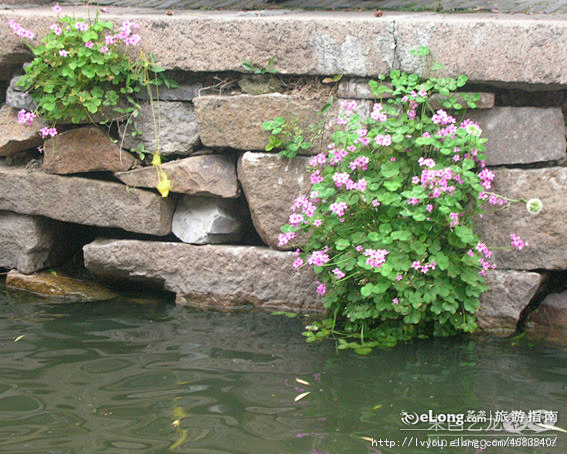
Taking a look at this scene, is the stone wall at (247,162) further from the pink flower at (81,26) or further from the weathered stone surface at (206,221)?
the pink flower at (81,26)

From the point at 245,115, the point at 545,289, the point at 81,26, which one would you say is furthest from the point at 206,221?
the point at 545,289

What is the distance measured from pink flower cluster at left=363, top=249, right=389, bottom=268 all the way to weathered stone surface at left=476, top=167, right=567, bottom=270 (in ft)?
2.31

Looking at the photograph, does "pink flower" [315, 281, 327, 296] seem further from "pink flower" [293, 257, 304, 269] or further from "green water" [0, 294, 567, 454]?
"green water" [0, 294, 567, 454]

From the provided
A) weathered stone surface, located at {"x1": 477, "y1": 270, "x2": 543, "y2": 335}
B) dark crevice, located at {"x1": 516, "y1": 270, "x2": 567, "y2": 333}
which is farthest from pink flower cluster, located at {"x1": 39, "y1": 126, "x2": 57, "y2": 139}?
dark crevice, located at {"x1": 516, "y1": 270, "x2": 567, "y2": 333}

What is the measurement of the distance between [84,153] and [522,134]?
2570mm

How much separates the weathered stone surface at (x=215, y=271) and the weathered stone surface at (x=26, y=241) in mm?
414

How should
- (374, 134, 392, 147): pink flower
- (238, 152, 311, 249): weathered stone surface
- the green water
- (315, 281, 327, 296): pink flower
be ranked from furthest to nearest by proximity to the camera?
(238, 152, 311, 249): weathered stone surface, (315, 281, 327, 296): pink flower, (374, 134, 392, 147): pink flower, the green water

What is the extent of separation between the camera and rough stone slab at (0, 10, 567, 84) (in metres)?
3.39

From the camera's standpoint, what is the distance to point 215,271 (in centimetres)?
405

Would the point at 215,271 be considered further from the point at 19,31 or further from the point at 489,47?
the point at 489,47

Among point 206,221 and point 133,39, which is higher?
point 133,39

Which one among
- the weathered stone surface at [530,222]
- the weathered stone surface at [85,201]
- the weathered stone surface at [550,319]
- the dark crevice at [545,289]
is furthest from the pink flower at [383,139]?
the weathered stone surface at [85,201]

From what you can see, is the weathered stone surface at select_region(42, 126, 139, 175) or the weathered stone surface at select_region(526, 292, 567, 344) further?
the weathered stone surface at select_region(42, 126, 139, 175)

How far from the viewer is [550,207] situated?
11.6 feet
